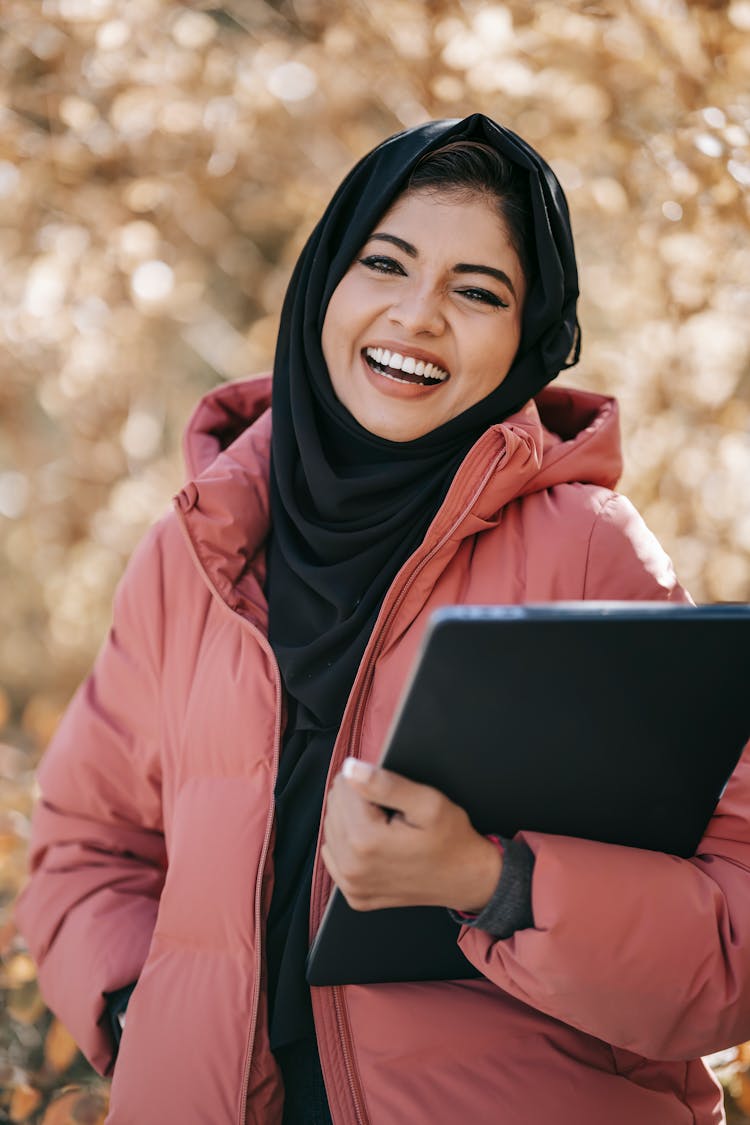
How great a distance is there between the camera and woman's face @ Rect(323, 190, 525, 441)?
1.61m

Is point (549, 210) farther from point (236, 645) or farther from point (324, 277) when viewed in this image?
point (236, 645)

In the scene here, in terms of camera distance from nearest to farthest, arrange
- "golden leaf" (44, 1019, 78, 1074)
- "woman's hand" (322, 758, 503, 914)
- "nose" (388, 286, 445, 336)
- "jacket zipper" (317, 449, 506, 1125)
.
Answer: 1. "woman's hand" (322, 758, 503, 914)
2. "jacket zipper" (317, 449, 506, 1125)
3. "nose" (388, 286, 445, 336)
4. "golden leaf" (44, 1019, 78, 1074)

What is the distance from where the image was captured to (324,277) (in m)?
1.77

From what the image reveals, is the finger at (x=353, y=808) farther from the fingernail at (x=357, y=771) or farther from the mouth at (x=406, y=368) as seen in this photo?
the mouth at (x=406, y=368)

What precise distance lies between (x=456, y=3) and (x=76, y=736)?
2.12 meters

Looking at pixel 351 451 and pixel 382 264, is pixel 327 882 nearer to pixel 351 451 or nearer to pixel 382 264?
pixel 351 451

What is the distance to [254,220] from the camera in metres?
3.24

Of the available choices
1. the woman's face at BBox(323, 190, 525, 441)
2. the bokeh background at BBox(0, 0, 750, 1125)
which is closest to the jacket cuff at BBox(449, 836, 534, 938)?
the woman's face at BBox(323, 190, 525, 441)

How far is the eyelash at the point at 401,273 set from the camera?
64.4 inches

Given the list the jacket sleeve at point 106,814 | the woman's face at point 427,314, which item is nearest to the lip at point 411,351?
the woman's face at point 427,314

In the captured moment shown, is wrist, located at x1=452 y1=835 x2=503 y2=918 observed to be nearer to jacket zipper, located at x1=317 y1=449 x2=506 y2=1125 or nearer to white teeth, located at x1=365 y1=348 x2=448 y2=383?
jacket zipper, located at x1=317 y1=449 x2=506 y2=1125

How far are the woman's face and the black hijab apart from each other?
0.04 m

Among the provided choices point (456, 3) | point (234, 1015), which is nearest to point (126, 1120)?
point (234, 1015)

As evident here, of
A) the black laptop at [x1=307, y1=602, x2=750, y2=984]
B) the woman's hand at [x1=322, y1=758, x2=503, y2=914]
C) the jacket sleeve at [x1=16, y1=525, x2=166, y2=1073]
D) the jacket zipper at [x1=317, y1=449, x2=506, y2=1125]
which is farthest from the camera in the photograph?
the jacket sleeve at [x1=16, y1=525, x2=166, y2=1073]
